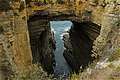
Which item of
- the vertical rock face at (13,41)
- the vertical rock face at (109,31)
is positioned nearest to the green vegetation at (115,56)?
the vertical rock face at (109,31)

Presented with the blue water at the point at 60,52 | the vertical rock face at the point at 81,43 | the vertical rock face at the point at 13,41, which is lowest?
the blue water at the point at 60,52

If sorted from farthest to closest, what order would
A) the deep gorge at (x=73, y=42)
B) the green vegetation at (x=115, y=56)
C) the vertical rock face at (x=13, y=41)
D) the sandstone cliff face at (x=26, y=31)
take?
the deep gorge at (x=73, y=42) < the sandstone cliff face at (x=26, y=31) < the vertical rock face at (x=13, y=41) < the green vegetation at (x=115, y=56)

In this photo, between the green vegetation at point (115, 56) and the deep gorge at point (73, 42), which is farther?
the deep gorge at point (73, 42)

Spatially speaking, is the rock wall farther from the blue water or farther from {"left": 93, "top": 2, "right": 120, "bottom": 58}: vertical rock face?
the blue water

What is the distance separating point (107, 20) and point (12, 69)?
5.45 meters

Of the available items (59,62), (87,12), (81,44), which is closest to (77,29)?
(81,44)

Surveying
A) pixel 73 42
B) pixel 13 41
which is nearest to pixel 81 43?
pixel 73 42

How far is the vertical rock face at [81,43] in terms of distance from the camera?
59.9 ft

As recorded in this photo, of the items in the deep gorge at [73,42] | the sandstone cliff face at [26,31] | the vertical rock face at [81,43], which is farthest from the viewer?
the vertical rock face at [81,43]

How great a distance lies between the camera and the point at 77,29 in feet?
70.1

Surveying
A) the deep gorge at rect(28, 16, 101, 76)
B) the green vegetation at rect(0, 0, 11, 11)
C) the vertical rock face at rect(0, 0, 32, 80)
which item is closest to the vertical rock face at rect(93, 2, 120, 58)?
the deep gorge at rect(28, 16, 101, 76)

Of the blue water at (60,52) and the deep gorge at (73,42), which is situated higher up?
the deep gorge at (73,42)

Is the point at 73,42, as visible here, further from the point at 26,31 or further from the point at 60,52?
the point at 26,31

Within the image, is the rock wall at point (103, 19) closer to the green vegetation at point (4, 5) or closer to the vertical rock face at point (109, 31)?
the vertical rock face at point (109, 31)
